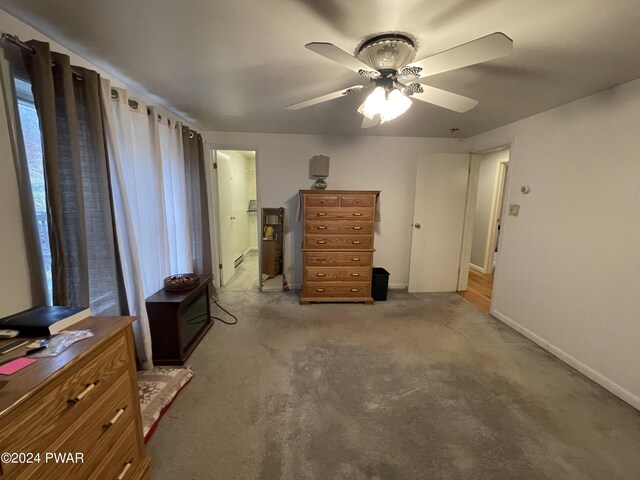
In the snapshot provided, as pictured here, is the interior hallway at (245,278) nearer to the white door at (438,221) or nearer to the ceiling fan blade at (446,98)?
the white door at (438,221)

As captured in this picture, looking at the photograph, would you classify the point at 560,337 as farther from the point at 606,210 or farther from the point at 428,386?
the point at 428,386

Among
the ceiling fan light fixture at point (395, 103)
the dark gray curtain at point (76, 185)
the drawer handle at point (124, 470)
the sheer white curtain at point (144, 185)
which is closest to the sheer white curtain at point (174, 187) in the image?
the sheer white curtain at point (144, 185)

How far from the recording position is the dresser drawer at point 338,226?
3154mm

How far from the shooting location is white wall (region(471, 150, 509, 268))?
172 inches

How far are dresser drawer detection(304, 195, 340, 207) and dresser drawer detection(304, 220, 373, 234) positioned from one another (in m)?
0.22

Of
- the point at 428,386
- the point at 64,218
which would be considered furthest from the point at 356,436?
the point at 64,218

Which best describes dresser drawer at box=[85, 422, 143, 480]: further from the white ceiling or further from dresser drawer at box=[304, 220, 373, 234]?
dresser drawer at box=[304, 220, 373, 234]

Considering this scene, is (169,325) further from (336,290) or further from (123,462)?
(336,290)

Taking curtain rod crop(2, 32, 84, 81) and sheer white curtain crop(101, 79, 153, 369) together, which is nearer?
curtain rod crop(2, 32, 84, 81)

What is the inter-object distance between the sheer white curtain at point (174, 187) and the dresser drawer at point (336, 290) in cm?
141

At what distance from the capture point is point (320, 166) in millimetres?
3291

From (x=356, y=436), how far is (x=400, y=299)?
7.22 feet

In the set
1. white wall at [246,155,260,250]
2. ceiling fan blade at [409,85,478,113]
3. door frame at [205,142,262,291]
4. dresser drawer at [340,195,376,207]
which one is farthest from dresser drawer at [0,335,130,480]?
white wall at [246,155,260,250]

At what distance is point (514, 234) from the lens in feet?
8.89
